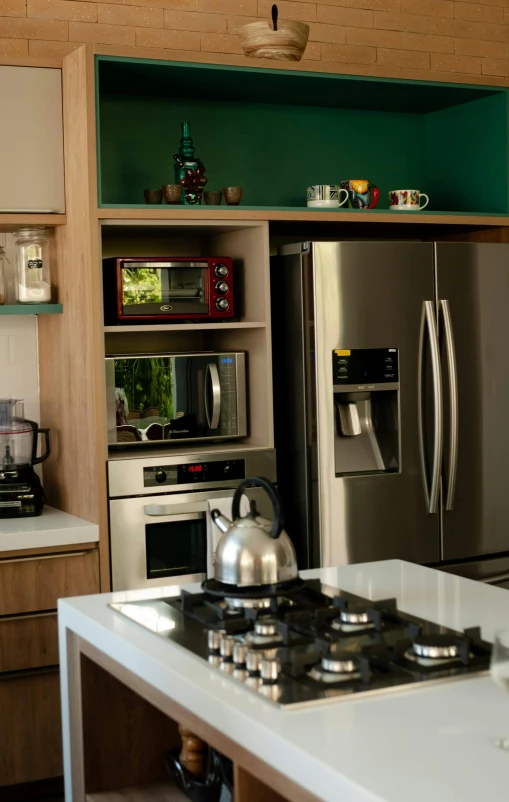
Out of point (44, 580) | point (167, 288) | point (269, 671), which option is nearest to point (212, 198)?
point (167, 288)

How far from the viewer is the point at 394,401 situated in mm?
3719

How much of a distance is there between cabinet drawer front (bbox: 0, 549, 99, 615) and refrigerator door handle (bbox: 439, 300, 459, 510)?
130cm

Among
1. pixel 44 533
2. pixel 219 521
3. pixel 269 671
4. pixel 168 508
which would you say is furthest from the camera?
pixel 168 508

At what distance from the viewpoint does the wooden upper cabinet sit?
11.4ft

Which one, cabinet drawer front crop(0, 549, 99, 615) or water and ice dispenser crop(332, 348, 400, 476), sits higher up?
water and ice dispenser crop(332, 348, 400, 476)

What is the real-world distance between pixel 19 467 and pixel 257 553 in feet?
6.07

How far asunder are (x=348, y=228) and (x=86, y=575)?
5.65ft

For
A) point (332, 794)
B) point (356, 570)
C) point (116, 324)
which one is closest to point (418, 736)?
point (332, 794)

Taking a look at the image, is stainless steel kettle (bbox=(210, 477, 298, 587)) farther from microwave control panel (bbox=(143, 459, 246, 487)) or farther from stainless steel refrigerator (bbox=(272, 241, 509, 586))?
stainless steel refrigerator (bbox=(272, 241, 509, 586))

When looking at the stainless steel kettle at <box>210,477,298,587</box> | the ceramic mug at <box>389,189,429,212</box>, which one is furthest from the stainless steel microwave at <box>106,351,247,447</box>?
the stainless steel kettle at <box>210,477,298,587</box>

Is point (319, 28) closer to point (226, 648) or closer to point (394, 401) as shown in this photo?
point (394, 401)

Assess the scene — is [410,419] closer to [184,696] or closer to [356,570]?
[356,570]

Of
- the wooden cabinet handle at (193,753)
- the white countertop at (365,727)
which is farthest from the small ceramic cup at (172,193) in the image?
the wooden cabinet handle at (193,753)

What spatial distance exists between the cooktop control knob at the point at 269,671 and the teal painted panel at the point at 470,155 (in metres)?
2.93
